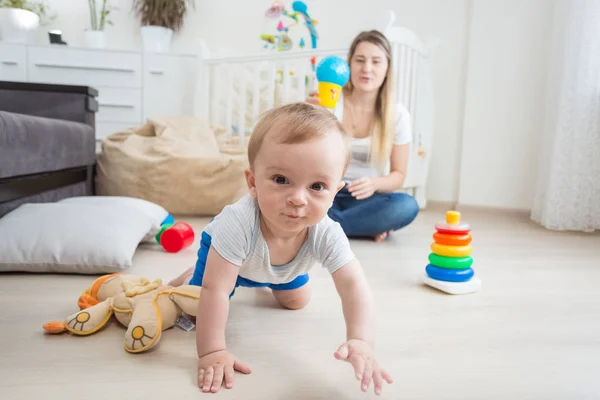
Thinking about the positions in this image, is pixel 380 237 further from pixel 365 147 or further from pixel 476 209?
pixel 476 209

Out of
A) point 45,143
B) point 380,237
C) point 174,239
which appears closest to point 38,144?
point 45,143

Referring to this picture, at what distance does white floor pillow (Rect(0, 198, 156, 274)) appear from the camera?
116 cm

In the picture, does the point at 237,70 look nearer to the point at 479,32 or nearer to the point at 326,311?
the point at 479,32

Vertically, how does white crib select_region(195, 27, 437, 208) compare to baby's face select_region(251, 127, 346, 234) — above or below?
above

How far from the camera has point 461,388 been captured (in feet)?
2.29

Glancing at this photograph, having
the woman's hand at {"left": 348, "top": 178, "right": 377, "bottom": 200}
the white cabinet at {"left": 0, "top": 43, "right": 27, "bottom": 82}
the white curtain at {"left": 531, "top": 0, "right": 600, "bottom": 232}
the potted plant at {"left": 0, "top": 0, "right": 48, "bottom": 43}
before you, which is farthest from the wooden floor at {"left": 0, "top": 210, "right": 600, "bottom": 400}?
the potted plant at {"left": 0, "top": 0, "right": 48, "bottom": 43}

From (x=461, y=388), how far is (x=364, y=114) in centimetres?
118

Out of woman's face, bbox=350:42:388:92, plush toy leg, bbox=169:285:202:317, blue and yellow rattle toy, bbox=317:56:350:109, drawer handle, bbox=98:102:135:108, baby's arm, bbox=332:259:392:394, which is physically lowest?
plush toy leg, bbox=169:285:202:317

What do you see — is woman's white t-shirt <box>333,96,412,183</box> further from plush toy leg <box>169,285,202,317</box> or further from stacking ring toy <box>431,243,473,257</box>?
plush toy leg <box>169,285,202,317</box>

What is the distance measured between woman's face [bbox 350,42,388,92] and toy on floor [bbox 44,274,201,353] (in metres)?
1.02

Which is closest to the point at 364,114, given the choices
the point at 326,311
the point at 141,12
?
the point at 326,311

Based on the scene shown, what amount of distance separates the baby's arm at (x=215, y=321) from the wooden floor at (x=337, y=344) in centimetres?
2

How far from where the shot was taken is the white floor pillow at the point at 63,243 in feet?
3.81

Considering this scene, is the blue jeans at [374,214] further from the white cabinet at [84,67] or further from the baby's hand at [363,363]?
the white cabinet at [84,67]
